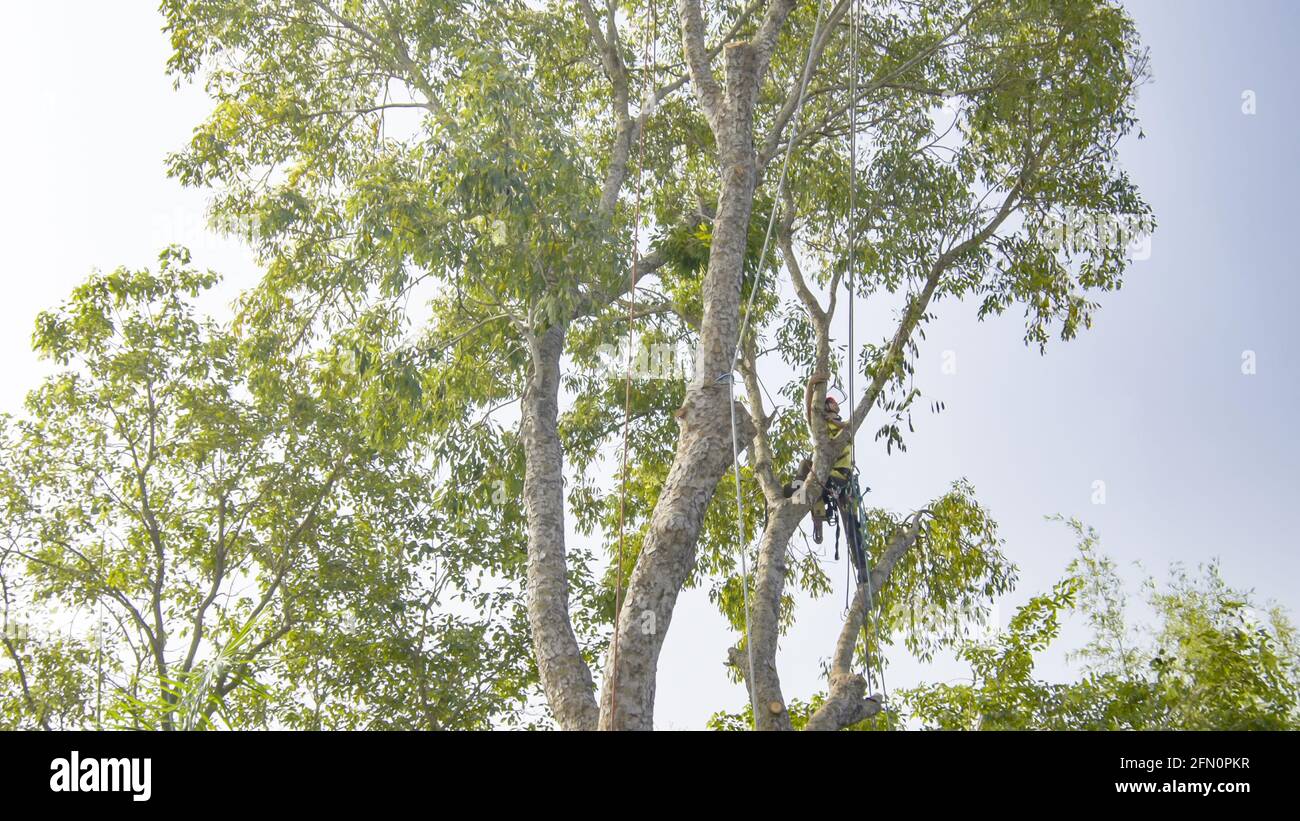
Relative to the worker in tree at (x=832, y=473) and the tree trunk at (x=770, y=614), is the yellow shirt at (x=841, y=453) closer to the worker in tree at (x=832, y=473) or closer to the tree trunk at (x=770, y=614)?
the worker in tree at (x=832, y=473)

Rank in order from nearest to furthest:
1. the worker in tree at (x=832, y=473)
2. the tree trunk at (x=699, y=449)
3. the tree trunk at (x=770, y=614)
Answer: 1. the tree trunk at (x=699, y=449)
2. the tree trunk at (x=770, y=614)
3. the worker in tree at (x=832, y=473)

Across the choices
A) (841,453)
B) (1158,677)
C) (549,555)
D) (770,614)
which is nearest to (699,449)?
(549,555)

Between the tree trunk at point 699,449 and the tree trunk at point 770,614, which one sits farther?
the tree trunk at point 770,614

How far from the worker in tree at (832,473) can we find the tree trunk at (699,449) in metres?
1.90

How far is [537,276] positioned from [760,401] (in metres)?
2.24

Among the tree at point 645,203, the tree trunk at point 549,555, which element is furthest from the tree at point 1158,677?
the tree trunk at point 549,555

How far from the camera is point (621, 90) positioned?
307 inches

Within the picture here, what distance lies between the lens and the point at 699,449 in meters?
4.59

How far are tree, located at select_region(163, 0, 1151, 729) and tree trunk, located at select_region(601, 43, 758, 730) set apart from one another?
2.80ft

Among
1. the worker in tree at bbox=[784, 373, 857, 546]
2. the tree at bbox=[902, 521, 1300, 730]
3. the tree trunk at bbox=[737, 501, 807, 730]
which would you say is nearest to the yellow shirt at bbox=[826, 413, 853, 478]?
the worker in tree at bbox=[784, 373, 857, 546]

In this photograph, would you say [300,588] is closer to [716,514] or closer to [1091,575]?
[716,514]

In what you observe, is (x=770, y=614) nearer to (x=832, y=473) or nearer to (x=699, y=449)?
(x=832, y=473)

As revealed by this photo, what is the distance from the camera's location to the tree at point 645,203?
6086mm

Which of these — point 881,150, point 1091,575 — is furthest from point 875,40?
point 1091,575
